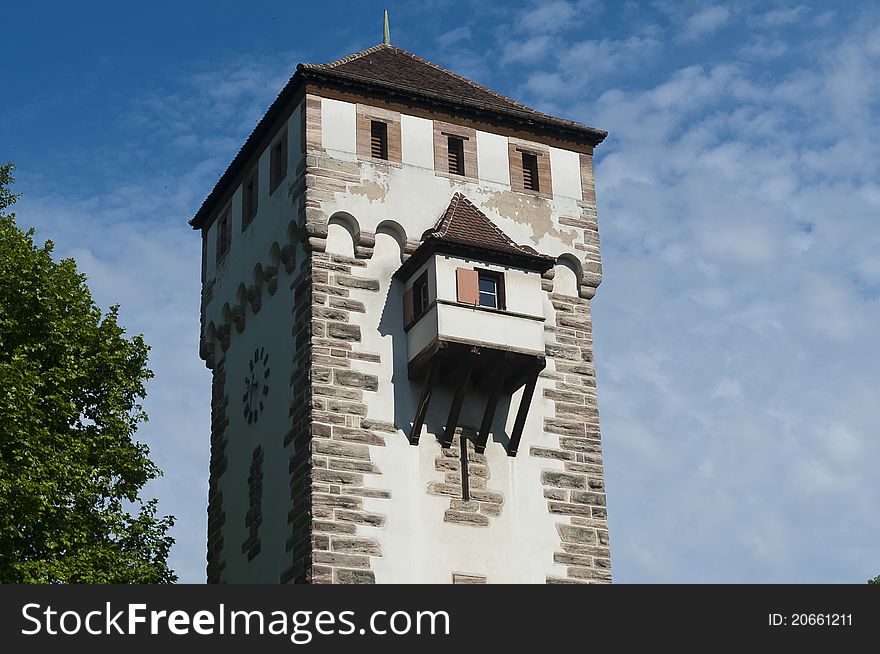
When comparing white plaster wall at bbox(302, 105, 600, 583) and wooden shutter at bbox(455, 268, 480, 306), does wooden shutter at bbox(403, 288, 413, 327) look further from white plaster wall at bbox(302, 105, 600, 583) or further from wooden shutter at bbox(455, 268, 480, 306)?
wooden shutter at bbox(455, 268, 480, 306)

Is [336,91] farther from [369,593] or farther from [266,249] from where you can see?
[369,593]

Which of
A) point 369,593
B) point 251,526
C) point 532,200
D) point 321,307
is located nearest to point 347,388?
point 321,307

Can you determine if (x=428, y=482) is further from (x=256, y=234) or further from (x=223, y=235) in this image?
(x=223, y=235)

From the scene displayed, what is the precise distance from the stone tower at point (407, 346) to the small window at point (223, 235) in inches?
25.1

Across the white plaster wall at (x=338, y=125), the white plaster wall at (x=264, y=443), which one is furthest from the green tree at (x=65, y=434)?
the white plaster wall at (x=338, y=125)

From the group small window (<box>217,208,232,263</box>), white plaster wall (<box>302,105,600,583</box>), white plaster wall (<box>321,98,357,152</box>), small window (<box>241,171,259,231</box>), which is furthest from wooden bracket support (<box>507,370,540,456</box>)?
small window (<box>217,208,232,263</box>)

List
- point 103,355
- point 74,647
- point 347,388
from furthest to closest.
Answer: point 103,355, point 347,388, point 74,647

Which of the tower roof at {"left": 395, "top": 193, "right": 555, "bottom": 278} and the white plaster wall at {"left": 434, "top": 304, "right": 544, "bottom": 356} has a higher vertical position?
the tower roof at {"left": 395, "top": 193, "right": 555, "bottom": 278}

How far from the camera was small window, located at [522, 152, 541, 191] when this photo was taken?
3067 centimetres

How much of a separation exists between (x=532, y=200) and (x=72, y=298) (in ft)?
27.8

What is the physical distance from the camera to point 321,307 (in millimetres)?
27656

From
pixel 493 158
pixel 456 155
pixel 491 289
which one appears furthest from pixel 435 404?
pixel 493 158

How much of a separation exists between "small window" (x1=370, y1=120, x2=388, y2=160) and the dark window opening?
2.82 m

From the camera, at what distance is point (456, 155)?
99.5 feet
